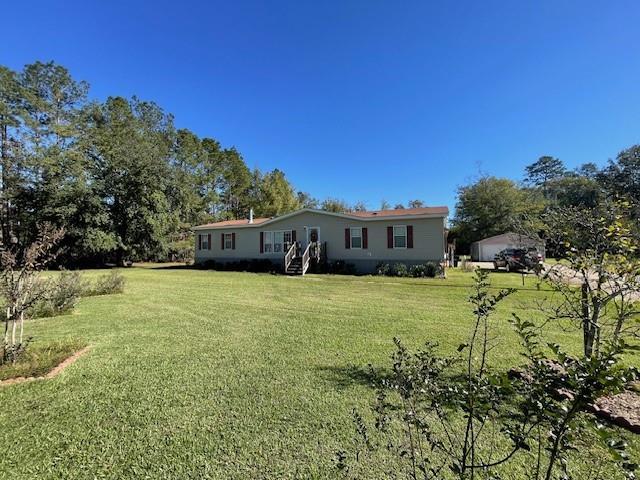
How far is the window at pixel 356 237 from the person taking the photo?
61.1 feet

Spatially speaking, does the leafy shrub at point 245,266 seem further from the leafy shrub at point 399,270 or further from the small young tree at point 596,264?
the small young tree at point 596,264

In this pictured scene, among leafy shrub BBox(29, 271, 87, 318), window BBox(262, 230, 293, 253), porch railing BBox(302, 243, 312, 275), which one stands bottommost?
leafy shrub BBox(29, 271, 87, 318)

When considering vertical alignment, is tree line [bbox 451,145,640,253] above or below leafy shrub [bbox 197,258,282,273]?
above

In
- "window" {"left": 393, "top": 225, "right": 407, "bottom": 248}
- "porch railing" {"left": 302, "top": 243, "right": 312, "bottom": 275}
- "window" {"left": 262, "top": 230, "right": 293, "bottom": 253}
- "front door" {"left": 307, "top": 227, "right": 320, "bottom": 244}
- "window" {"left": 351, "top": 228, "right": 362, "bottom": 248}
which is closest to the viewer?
"window" {"left": 393, "top": 225, "right": 407, "bottom": 248}

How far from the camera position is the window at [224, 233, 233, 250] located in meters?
22.6

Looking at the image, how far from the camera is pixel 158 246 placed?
2509 cm

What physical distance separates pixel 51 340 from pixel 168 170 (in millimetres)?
22768

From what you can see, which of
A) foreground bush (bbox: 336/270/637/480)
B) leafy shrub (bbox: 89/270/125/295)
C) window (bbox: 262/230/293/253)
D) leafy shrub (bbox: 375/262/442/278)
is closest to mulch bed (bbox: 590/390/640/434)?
foreground bush (bbox: 336/270/637/480)

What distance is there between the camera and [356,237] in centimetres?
1872

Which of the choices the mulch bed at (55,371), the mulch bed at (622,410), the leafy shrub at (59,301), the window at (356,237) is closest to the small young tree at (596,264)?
the mulch bed at (622,410)

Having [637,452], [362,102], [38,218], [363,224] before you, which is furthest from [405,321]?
[38,218]

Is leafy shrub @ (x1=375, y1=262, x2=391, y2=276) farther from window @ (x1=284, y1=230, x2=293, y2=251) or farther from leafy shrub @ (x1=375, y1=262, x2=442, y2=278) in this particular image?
window @ (x1=284, y1=230, x2=293, y2=251)

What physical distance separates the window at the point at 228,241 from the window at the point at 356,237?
8.92 meters

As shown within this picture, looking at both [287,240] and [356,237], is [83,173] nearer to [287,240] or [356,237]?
[287,240]
